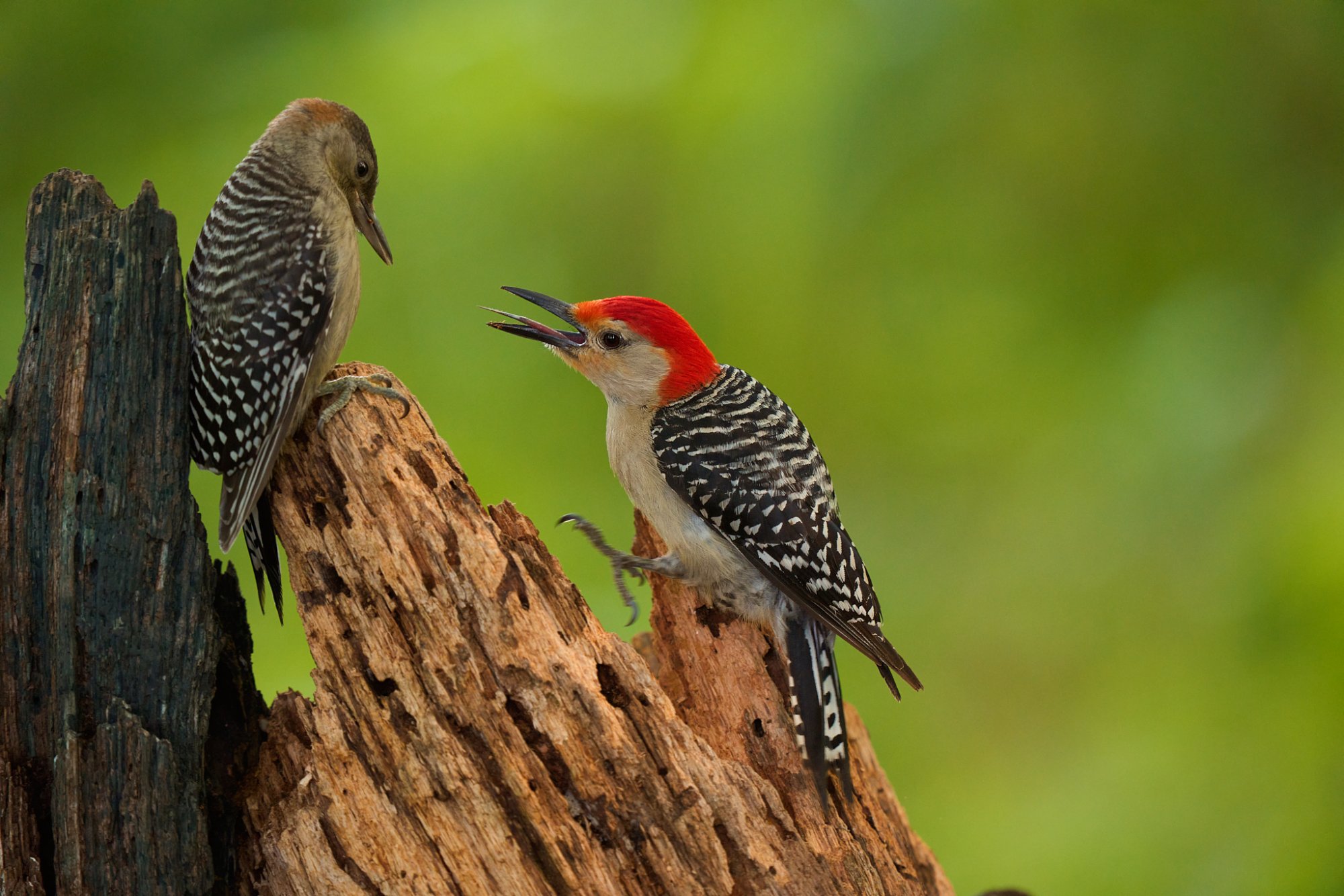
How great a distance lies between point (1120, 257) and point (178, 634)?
4.78 m

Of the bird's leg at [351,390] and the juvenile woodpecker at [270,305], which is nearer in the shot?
the juvenile woodpecker at [270,305]

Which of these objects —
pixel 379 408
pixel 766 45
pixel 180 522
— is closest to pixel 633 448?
pixel 379 408

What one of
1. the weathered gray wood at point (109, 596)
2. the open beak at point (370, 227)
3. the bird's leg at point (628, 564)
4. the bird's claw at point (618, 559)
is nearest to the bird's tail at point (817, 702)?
the bird's leg at point (628, 564)

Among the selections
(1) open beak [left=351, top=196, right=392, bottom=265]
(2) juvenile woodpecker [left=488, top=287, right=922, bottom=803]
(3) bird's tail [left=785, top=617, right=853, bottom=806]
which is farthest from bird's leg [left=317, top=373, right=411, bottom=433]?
(3) bird's tail [left=785, top=617, right=853, bottom=806]

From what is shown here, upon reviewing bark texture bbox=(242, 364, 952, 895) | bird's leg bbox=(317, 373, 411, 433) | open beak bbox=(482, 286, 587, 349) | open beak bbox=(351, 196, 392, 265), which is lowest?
bark texture bbox=(242, 364, 952, 895)

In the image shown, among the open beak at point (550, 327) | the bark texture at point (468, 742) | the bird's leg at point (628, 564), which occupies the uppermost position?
the open beak at point (550, 327)

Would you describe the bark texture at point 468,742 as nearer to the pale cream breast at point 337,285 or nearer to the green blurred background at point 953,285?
the pale cream breast at point 337,285

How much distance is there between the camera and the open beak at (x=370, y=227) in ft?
12.3

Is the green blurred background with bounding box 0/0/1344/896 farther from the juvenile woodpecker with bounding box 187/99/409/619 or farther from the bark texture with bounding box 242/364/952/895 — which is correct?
the bark texture with bounding box 242/364/952/895

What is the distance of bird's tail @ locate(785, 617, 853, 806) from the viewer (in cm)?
328

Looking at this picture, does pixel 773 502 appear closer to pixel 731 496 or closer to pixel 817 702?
pixel 731 496

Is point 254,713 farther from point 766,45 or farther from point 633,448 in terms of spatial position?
point 766,45

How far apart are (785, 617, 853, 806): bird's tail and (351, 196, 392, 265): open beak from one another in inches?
74.8

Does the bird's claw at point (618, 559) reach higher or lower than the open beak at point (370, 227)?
lower
